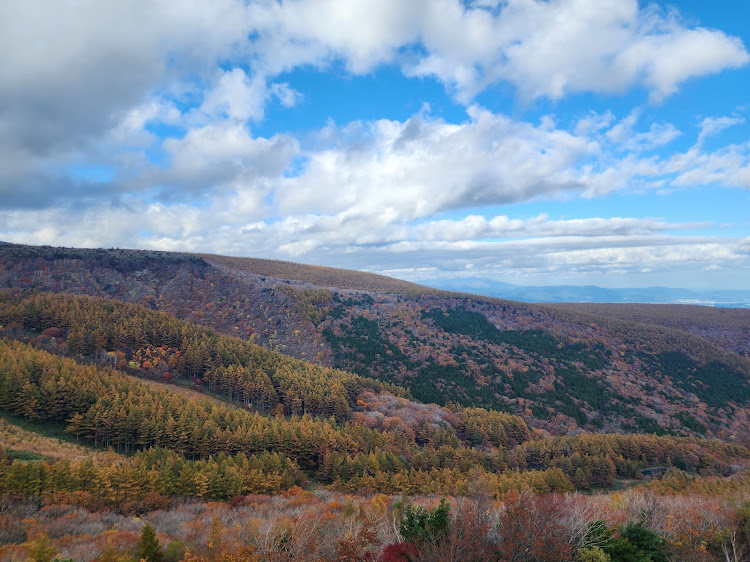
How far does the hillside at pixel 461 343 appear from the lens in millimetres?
116438

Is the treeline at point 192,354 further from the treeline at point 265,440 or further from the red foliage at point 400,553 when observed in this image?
the red foliage at point 400,553

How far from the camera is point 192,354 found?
8562 centimetres

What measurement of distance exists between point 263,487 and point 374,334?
106132mm

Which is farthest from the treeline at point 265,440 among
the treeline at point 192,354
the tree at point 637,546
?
the tree at point 637,546

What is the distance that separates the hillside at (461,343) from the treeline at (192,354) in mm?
37856

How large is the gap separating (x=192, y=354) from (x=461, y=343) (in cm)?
10318

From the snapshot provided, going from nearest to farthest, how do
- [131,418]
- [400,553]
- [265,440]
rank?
[400,553] < [131,418] < [265,440]

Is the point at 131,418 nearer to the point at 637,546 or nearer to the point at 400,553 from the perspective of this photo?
the point at 400,553

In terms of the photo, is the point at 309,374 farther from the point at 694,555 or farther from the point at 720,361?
the point at 720,361

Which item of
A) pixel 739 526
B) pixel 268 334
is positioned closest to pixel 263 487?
pixel 739 526

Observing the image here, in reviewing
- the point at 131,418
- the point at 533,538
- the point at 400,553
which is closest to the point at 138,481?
the point at 131,418

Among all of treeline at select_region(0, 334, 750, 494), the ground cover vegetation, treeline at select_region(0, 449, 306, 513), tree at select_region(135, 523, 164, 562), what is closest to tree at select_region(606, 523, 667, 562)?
the ground cover vegetation

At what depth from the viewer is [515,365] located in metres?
137

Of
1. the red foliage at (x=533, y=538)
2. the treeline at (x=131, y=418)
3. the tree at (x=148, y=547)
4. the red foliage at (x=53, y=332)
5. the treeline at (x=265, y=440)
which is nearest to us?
the tree at (x=148, y=547)
